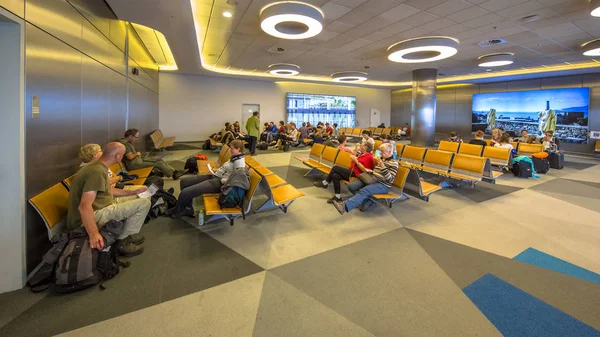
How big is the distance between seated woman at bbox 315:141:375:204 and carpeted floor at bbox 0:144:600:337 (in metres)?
0.99

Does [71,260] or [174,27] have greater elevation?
[174,27]

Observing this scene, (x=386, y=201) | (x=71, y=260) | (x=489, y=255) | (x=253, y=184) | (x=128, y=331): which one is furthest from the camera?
(x=386, y=201)

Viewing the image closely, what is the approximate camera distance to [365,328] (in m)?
2.18

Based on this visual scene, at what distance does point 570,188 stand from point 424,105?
8.71 metres

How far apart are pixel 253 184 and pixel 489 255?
309 cm

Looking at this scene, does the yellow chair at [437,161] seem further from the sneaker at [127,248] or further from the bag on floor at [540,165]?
the sneaker at [127,248]

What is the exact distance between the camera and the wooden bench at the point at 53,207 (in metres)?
2.83

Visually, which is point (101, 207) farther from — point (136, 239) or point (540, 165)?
point (540, 165)

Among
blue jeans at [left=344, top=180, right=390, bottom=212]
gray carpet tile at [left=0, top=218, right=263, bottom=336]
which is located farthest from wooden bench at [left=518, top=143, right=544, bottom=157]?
gray carpet tile at [left=0, top=218, right=263, bottom=336]

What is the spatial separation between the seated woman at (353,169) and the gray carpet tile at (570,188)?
436 cm

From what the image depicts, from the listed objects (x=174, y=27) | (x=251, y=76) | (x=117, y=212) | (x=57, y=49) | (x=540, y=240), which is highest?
(x=251, y=76)

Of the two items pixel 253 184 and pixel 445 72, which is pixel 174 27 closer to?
pixel 253 184

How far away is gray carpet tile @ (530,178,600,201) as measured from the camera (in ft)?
20.4

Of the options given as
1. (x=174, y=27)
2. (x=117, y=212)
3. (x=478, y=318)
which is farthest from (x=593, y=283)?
(x=174, y=27)
